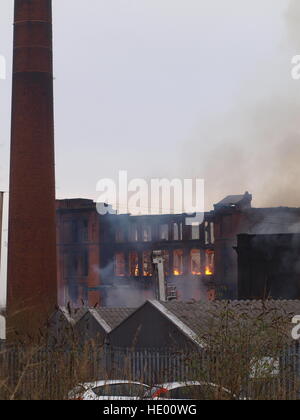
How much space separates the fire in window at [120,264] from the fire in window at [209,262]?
290 inches

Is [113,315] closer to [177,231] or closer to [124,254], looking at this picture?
[177,231]

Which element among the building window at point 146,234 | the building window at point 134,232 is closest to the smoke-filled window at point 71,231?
the building window at point 134,232

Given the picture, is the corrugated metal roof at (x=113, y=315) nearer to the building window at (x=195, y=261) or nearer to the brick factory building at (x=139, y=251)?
the brick factory building at (x=139, y=251)

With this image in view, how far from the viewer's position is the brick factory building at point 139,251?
6631 cm

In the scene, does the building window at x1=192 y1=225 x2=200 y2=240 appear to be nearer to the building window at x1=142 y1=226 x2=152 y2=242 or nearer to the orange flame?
A: the orange flame

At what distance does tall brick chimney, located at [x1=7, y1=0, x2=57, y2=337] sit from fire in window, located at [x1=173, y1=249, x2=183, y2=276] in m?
35.1

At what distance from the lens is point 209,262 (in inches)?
2741

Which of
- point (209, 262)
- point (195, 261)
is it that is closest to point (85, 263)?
point (195, 261)

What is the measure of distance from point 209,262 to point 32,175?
36.0m
